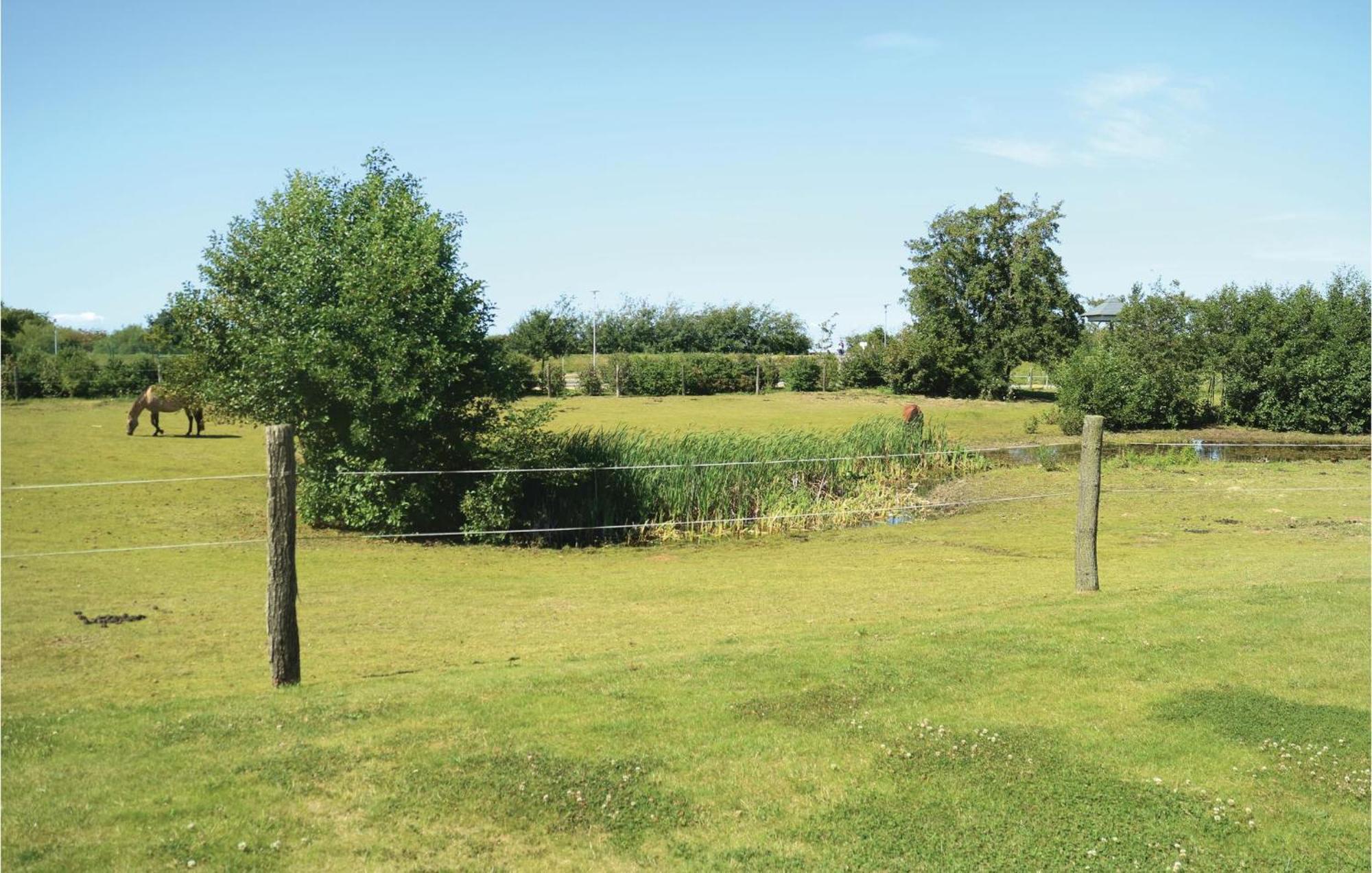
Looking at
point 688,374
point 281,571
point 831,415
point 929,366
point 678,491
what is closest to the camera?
point 281,571

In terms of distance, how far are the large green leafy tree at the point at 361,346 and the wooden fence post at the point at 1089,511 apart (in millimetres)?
10400

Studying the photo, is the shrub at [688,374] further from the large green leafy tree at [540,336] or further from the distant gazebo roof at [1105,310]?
the distant gazebo roof at [1105,310]

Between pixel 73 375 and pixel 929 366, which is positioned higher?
pixel 929 366

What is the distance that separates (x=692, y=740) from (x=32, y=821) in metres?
3.62

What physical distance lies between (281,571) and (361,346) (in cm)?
1020

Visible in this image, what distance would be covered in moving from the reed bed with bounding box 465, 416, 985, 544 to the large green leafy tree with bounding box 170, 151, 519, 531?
4.70ft

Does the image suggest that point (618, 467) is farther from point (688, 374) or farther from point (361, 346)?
point (688, 374)

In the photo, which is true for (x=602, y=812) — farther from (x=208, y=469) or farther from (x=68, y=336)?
(x=68, y=336)

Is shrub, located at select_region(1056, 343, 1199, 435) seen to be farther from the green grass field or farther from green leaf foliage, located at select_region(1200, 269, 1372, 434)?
the green grass field

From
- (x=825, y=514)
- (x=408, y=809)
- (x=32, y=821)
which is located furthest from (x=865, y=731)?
(x=825, y=514)

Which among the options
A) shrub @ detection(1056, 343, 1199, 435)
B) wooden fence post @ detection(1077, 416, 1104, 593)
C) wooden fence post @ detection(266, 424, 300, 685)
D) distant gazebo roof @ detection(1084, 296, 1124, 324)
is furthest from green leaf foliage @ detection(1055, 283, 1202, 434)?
distant gazebo roof @ detection(1084, 296, 1124, 324)

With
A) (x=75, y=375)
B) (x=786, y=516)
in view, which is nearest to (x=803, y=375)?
(x=75, y=375)

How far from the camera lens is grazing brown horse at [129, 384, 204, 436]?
2923cm

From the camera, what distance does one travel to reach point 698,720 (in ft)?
22.8
